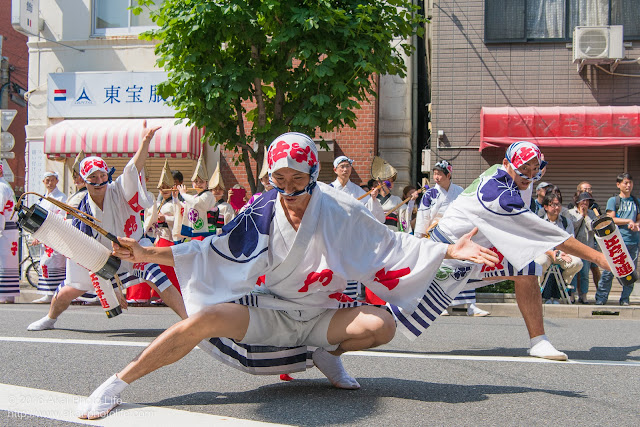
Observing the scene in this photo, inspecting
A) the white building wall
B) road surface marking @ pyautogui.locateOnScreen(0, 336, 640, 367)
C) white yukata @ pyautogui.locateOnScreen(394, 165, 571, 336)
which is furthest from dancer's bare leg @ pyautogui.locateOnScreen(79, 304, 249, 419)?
the white building wall

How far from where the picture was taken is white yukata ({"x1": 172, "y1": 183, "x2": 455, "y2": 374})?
3.75 metres

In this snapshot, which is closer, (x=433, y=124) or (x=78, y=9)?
(x=433, y=124)

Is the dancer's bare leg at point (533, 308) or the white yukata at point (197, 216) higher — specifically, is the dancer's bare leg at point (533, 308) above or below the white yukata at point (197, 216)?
below

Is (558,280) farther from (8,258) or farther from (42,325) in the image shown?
(8,258)

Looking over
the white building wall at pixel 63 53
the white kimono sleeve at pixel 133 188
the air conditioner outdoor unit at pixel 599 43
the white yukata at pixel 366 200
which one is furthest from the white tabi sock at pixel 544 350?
the white building wall at pixel 63 53

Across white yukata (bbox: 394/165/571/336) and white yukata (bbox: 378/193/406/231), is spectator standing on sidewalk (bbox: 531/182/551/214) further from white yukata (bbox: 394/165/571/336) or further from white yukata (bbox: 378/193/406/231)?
white yukata (bbox: 394/165/571/336)

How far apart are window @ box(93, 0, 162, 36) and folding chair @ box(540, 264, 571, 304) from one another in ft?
37.7

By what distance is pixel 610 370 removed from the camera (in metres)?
4.90

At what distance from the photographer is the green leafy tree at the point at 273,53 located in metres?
10.2

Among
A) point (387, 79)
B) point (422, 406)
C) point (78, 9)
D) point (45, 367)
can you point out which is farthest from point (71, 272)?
point (78, 9)

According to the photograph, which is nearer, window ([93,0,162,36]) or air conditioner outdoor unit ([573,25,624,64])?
→ air conditioner outdoor unit ([573,25,624,64])

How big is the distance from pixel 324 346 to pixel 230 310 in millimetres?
629

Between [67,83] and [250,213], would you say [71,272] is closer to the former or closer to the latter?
[250,213]

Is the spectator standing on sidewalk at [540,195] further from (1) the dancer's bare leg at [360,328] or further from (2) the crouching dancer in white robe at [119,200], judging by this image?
(1) the dancer's bare leg at [360,328]
